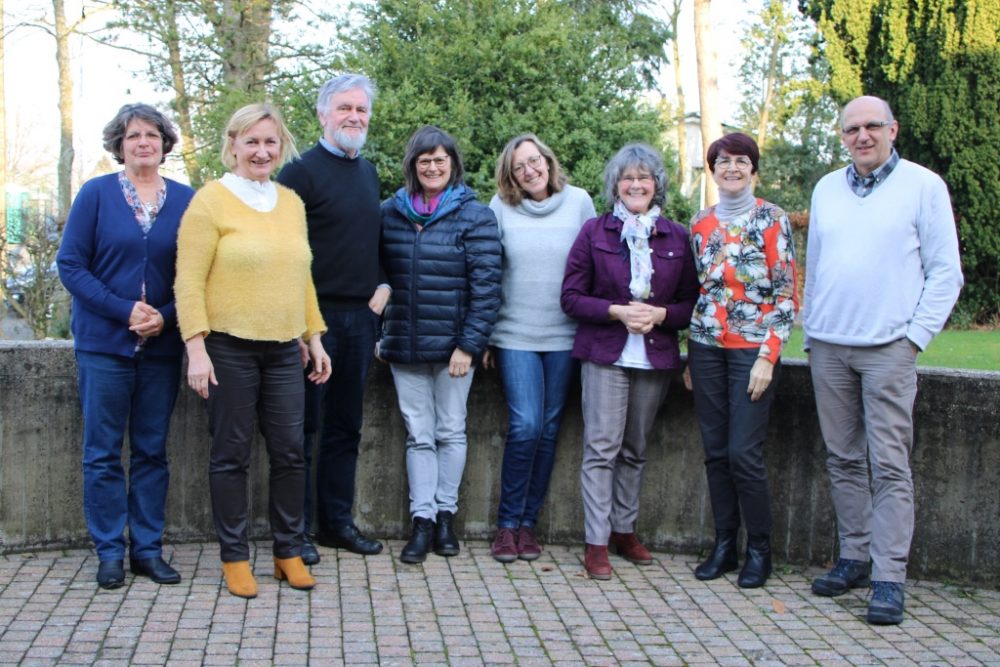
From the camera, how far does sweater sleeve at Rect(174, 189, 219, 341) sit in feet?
14.9

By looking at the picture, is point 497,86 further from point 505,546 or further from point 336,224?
point 505,546

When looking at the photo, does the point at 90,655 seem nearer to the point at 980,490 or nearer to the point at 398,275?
the point at 398,275

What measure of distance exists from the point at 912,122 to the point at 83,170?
3380 centimetres

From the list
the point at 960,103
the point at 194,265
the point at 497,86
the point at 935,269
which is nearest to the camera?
the point at 194,265

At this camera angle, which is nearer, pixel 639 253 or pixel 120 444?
pixel 120 444

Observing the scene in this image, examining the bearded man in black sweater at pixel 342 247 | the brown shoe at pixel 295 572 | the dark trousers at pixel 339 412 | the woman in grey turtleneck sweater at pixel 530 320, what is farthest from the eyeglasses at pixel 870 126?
the brown shoe at pixel 295 572

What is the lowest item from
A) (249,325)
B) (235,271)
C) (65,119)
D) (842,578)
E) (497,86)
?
(842,578)

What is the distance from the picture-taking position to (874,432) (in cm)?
480

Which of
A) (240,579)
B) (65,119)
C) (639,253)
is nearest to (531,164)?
(639,253)

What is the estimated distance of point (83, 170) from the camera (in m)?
42.8

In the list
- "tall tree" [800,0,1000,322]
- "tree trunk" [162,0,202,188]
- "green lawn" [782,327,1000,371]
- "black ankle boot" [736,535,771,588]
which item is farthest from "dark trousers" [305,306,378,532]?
"tall tree" [800,0,1000,322]

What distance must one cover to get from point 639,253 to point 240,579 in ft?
7.73

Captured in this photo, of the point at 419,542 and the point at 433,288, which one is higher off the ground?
the point at 433,288

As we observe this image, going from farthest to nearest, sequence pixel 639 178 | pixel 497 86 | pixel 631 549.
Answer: pixel 497 86 < pixel 631 549 < pixel 639 178
